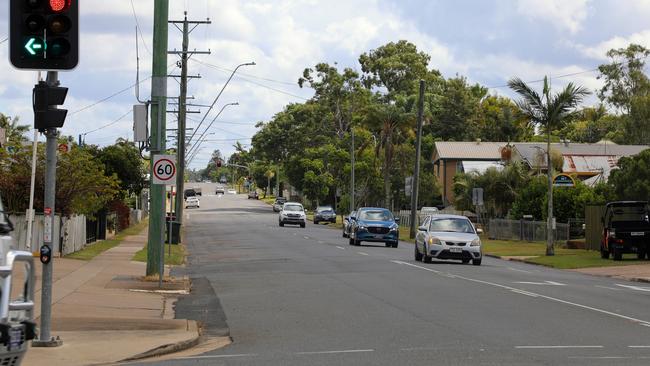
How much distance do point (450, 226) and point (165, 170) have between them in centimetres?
1196

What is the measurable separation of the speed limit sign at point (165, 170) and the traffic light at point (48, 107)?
31.7 ft

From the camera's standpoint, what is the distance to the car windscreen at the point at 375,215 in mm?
43906

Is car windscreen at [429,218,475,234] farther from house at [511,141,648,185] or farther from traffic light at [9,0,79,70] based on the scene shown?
house at [511,141,648,185]

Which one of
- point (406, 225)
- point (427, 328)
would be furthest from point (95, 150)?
point (427, 328)

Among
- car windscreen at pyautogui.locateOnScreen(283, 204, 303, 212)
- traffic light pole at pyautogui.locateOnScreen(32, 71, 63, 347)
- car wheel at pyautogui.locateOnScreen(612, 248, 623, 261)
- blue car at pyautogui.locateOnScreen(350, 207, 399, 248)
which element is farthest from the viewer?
car windscreen at pyautogui.locateOnScreen(283, 204, 303, 212)

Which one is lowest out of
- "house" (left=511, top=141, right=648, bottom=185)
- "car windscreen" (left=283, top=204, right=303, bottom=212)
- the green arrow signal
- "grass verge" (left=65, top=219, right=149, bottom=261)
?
"grass verge" (left=65, top=219, right=149, bottom=261)

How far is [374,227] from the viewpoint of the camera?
142 ft

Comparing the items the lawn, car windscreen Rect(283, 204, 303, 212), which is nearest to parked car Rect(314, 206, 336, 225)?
car windscreen Rect(283, 204, 303, 212)

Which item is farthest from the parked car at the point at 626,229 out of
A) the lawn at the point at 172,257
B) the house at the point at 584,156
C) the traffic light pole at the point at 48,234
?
the house at the point at 584,156

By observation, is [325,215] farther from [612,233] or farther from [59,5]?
[59,5]

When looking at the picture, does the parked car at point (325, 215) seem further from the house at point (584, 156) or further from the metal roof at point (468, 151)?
the house at point (584, 156)

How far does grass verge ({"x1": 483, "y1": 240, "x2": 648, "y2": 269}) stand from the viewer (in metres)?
34.6

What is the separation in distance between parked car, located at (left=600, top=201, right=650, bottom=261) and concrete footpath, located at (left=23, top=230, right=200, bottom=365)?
1726 cm

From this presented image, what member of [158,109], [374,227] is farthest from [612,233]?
[158,109]
